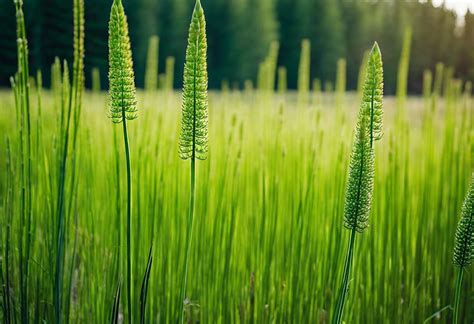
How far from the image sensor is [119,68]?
0.64 m

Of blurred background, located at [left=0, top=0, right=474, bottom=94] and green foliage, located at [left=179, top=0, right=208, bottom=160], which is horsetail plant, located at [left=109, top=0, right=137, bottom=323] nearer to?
green foliage, located at [left=179, top=0, right=208, bottom=160]

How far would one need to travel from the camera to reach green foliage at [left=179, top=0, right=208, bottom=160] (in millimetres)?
621

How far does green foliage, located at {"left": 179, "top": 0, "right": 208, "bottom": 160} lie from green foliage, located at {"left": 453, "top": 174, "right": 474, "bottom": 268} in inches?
15.0

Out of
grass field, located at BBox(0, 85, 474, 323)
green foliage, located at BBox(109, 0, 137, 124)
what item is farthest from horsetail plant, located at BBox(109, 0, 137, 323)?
grass field, located at BBox(0, 85, 474, 323)

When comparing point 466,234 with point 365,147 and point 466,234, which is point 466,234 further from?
Answer: point 365,147

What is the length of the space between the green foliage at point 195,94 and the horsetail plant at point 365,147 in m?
0.20

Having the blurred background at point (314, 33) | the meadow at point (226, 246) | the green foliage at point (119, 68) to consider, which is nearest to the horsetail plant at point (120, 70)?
the green foliage at point (119, 68)

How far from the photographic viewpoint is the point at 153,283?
1206mm

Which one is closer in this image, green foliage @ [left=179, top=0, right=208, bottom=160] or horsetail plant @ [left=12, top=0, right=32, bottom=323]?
green foliage @ [left=179, top=0, right=208, bottom=160]

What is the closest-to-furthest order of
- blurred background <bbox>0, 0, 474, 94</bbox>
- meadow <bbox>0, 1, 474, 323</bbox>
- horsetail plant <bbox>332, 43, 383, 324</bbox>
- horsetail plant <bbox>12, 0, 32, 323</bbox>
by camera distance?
horsetail plant <bbox>332, 43, 383, 324</bbox> → horsetail plant <bbox>12, 0, 32, 323</bbox> → meadow <bbox>0, 1, 474, 323</bbox> → blurred background <bbox>0, 0, 474, 94</bbox>

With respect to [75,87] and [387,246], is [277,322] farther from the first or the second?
[75,87]

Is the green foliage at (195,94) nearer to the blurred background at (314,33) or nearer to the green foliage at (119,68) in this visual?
the green foliage at (119,68)

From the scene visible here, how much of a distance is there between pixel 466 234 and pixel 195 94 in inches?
17.0

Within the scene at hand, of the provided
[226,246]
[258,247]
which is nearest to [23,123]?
[226,246]
